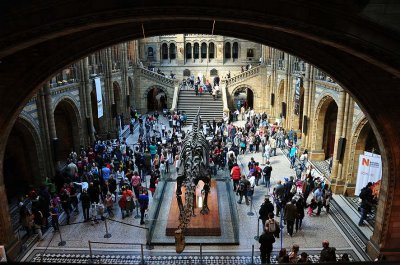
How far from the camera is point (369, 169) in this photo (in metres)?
12.5

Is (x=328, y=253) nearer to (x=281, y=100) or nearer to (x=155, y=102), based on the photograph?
(x=281, y=100)

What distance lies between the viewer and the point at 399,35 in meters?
5.07

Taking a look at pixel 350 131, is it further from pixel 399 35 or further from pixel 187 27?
pixel 399 35

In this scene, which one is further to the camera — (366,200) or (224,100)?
(224,100)

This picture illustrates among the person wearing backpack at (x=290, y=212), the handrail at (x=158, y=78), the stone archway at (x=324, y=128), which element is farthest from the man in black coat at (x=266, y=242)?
the handrail at (x=158, y=78)

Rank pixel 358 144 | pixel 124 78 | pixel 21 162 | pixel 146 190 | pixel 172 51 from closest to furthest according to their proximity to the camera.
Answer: pixel 146 190
pixel 358 144
pixel 21 162
pixel 124 78
pixel 172 51

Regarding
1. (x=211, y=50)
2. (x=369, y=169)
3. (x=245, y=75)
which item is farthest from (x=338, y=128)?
(x=211, y=50)

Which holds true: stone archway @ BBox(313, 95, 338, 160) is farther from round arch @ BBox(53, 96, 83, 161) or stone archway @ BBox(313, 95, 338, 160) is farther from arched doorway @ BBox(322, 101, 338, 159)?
round arch @ BBox(53, 96, 83, 161)

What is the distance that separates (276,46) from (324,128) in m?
10.7

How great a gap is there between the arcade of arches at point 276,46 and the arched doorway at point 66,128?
0.19 feet

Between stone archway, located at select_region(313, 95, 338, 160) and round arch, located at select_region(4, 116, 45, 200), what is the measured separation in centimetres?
1342

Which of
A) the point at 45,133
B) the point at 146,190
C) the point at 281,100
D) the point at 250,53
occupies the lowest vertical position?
the point at 146,190

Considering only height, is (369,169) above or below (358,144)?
below

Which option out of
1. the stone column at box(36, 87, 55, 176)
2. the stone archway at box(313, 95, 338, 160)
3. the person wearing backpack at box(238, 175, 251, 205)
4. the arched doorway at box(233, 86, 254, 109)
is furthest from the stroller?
the arched doorway at box(233, 86, 254, 109)
